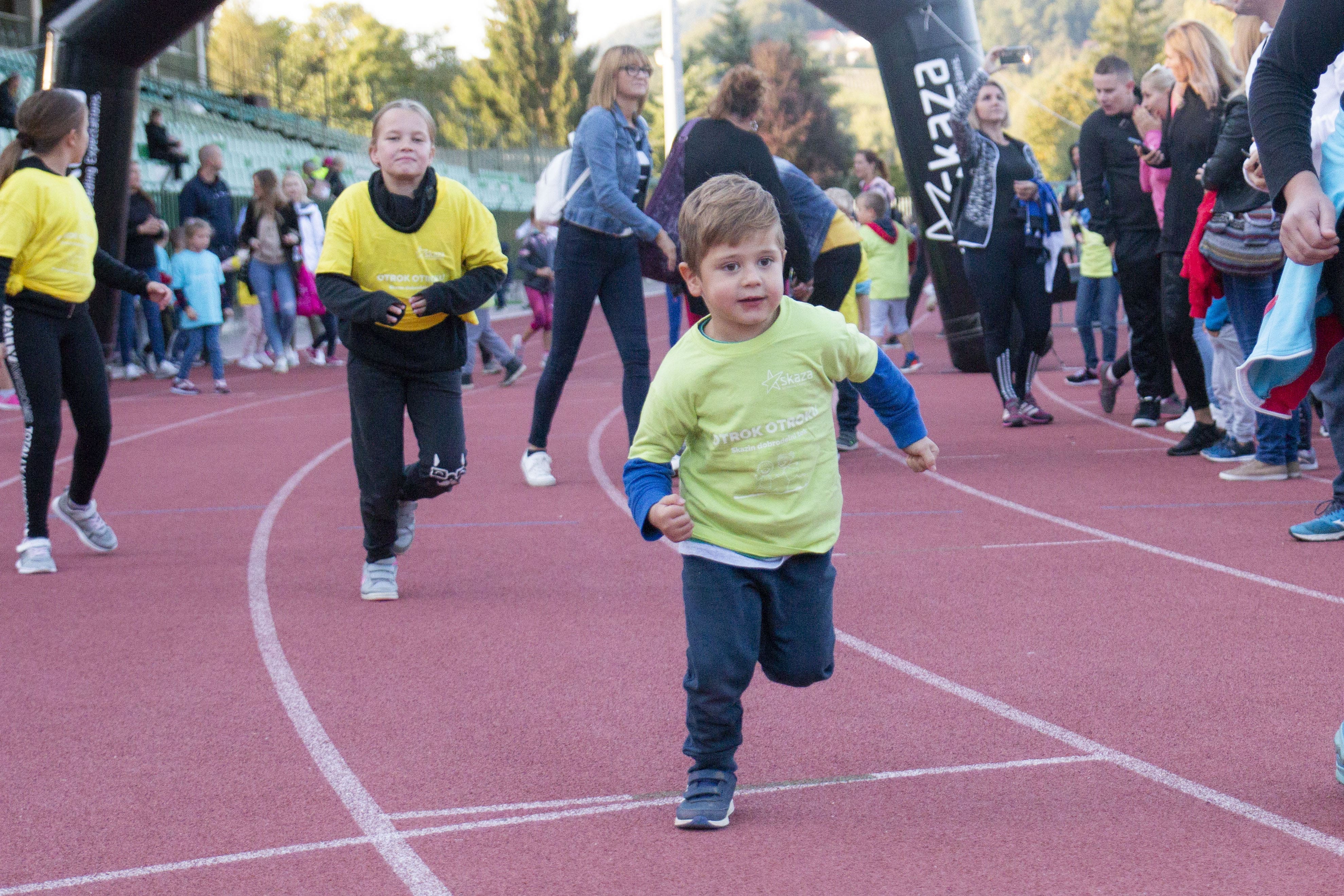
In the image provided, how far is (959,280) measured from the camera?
11961 mm

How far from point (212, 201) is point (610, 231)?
9401 mm

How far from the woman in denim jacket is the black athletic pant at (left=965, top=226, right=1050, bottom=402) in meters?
2.48

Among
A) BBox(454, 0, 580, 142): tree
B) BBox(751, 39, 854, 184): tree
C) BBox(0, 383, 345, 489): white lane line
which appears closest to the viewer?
BBox(0, 383, 345, 489): white lane line

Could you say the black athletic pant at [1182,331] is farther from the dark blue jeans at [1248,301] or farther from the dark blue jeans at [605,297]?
the dark blue jeans at [605,297]

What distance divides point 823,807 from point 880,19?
9.24m

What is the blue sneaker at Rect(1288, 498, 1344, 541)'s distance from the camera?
19.6 feet

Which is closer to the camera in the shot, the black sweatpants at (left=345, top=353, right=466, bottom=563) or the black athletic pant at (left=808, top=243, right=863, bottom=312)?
the black sweatpants at (left=345, top=353, right=466, bottom=563)

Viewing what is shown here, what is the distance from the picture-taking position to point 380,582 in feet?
18.7

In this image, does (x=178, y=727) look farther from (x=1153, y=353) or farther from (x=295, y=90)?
(x=295, y=90)

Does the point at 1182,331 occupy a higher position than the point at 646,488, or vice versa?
the point at 646,488

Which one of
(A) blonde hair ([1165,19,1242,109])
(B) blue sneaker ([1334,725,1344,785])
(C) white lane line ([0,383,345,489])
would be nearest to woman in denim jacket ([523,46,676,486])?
(A) blonde hair ([1165,19,1242,109])

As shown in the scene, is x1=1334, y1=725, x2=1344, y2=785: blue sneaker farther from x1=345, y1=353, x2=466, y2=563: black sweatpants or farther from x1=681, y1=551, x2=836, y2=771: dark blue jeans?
x1=345, y1=353, x2=466, y2=563: black sweatpants

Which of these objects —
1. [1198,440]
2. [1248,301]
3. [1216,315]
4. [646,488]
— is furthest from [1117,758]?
[1198,440]

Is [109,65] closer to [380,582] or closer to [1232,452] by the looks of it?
[380,582]
